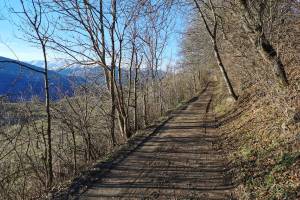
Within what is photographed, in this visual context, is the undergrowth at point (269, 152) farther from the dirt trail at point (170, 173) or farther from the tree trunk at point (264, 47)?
the tree trunk at point (264, 47)

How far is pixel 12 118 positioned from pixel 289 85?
30.6ft

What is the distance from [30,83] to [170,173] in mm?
7706

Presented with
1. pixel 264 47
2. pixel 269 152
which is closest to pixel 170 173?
pixel 269 152

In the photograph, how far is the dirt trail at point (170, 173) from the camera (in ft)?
28.0

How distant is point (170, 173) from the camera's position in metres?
10.1

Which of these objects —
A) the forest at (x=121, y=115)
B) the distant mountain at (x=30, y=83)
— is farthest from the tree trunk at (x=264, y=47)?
the distant mountain at (x=30, y=83)

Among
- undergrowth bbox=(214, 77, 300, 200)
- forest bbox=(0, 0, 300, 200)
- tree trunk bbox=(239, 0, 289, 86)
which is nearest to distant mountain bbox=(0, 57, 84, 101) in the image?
forest bbox=(0, 0, 300, 200)

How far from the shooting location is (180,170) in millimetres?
10383

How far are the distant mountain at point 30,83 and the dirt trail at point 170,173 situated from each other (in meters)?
4.55

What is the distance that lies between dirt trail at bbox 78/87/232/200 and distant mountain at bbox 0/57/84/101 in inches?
179

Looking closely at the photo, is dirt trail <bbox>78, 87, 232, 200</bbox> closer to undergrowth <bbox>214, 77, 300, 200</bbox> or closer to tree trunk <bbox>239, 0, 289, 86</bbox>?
undergrowth <bbox>214, 77, 300, 200</bbox>

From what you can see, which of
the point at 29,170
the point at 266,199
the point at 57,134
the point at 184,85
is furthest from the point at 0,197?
the point at 184,85

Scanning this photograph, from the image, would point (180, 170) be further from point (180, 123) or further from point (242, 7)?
point (180, 123)

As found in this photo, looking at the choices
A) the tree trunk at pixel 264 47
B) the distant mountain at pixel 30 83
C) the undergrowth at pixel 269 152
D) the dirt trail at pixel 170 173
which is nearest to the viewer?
the undergrowth at pixel 269 152
